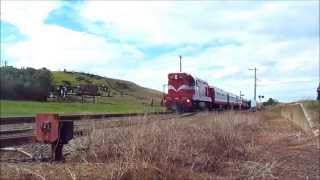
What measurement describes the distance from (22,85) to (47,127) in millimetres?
55254

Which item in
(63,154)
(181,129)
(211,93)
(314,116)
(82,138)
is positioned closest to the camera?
(63,154)

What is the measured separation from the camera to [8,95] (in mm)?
60562

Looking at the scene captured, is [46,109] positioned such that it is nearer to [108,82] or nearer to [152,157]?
[152,157]

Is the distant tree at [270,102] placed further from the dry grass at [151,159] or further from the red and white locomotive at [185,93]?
the dry grass at [151,159]

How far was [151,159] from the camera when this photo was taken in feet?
28.2

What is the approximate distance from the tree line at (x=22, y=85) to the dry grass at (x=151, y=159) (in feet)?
161

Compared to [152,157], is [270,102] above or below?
above

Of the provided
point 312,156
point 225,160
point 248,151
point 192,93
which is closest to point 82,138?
point 225,160

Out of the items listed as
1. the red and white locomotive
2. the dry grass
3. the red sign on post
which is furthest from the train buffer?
Result: the red and white locomotive

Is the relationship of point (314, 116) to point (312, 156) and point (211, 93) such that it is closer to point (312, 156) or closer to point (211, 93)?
point (312, 156)

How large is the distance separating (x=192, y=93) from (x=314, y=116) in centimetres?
2306

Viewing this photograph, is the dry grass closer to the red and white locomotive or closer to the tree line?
the red and white locomotive

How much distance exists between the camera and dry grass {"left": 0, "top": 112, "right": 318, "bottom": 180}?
25.0ft

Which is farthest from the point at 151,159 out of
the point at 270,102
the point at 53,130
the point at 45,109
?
the point at 270,102
